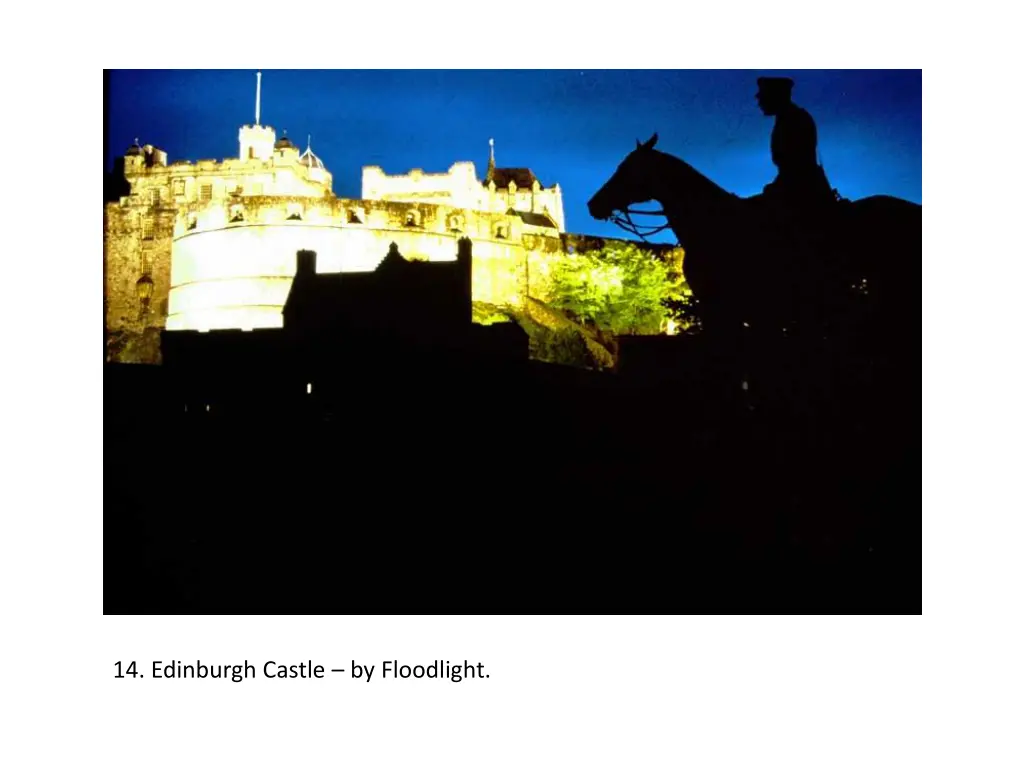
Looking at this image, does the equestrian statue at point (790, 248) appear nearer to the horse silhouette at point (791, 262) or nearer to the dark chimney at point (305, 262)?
the horse silhouette at point (791, 262)

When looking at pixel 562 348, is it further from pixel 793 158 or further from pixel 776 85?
pixel 776 85

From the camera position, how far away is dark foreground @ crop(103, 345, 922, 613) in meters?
7.68

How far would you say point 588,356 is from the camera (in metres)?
22.1

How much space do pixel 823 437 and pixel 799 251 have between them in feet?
5.51

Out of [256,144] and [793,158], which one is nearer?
[793,158]

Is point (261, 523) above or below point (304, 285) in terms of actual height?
below

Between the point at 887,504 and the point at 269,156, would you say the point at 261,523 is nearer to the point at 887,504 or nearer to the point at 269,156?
the point at 887,504

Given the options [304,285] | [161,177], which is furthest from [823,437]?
[161,177]

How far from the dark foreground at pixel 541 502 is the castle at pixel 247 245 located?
43.7 feet

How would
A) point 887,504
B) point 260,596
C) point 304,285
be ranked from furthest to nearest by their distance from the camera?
point 304,285 → point 887,504 → point 260,596

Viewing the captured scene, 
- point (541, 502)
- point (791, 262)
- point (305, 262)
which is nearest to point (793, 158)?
point (791, 262)

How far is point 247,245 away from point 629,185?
1974 cm

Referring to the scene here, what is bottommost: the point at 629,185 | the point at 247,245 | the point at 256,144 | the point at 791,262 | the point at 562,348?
the point at 562,348

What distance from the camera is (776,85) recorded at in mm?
8227
